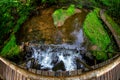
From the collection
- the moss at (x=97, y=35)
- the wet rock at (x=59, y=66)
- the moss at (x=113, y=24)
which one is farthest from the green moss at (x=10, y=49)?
the moss at (x=113, y=24)

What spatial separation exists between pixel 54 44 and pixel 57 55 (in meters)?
0.45

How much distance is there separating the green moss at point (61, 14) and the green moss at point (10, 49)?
6.14 ft

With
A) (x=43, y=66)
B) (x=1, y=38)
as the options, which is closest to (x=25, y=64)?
(x=43, y=66)

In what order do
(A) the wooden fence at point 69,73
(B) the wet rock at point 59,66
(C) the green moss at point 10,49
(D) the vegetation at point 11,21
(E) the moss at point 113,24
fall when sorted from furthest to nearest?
1. (E) the moss at point 113,24
2. (D) the vegetation at point 11,21
3. (C) the green moss at point 10,49
4. (B) the wet rock at point 59,66
5. (A) the wooden fence at point 69,73

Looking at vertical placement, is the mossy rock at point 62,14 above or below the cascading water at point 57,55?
above

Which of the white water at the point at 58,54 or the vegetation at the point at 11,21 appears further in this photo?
the vegetation at the point at 11,21

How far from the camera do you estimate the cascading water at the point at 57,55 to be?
27.1 feet

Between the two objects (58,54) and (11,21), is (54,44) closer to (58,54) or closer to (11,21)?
(58,54)

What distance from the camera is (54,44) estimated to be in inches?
344

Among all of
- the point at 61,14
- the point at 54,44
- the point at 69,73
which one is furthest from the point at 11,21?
the point at 69,73

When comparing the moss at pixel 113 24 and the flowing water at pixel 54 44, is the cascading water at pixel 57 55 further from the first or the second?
the moss at pixel 113 24

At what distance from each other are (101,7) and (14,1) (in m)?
3.93

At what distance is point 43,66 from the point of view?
27.1 ft

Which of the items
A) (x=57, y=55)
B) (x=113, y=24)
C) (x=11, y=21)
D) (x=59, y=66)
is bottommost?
(x=59, y=66)
